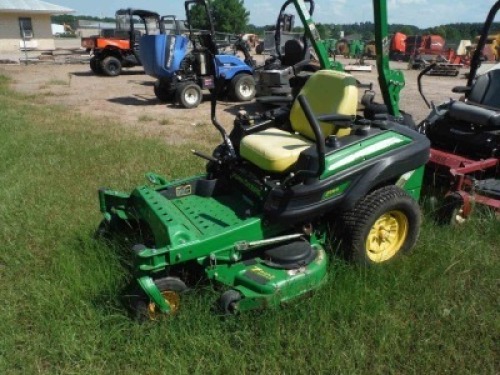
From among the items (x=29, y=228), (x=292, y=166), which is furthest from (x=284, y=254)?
(x=29, y=228)

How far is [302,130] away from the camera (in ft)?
11.1

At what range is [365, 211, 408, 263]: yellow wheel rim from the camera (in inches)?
117

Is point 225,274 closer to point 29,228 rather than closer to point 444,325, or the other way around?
point 444,325

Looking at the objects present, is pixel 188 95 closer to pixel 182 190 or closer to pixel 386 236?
pixel 182 190

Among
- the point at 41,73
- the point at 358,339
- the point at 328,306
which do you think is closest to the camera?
the point at 358,339

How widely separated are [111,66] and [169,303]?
46.1ft

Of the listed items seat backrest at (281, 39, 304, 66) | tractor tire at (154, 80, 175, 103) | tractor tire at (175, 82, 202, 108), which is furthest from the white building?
seat backrest at (281, 39, 304, 66)

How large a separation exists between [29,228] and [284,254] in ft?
6.99

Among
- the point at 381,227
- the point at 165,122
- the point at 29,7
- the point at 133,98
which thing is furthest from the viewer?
the point at 29,7

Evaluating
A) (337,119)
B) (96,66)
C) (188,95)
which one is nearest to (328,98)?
(337,119)

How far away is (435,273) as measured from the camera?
293 cm

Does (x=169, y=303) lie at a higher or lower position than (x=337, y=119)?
lower

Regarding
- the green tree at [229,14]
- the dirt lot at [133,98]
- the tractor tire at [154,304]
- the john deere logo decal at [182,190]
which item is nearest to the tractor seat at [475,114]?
the john deere logo decal at [182,190]

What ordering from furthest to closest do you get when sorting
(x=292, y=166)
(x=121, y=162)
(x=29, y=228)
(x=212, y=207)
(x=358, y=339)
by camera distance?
(x=121, y=162) → (x=29, y=228) → (x=212, y=207) → (x=292, y=166) → (x=358, y=339)
